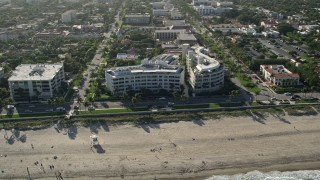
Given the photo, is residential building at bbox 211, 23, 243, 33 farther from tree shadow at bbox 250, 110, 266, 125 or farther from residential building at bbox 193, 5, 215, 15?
tree shadow at bbox 250, 110, 266, 125

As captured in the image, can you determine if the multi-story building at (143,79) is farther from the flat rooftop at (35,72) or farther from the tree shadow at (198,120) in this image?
the flat rooftop at (35,72)

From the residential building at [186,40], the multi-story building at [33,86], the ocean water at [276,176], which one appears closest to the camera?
the ocean water at [276,176]

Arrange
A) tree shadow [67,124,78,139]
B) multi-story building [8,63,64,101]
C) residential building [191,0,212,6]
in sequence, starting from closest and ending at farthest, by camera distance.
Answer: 1. tree shadow [67,124,78,139]
2. multi-story building [8,63,64,101]
3. residential building [191,0,212,6]

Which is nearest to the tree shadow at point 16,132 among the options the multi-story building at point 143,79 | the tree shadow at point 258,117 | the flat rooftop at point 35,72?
the flat rooftop at point 35,72

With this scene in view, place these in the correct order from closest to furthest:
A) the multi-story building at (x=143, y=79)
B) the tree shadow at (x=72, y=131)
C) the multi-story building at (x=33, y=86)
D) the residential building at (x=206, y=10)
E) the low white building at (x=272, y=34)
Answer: the tree shadow at (x=72, y=131) → the multi-story building at (x=33, y=86) → the multi-story building at (x=143, y=79) → the low white building at (x=272, y=34) → the residential building at (x=206, y=10)

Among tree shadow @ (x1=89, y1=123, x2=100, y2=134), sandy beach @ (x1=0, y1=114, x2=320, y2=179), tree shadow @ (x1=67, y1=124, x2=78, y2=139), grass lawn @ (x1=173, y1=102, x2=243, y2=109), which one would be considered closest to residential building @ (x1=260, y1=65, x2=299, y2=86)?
grass lawn @ (x1=173, y1=102, x2=243, y2=109)

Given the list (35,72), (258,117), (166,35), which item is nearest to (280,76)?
(258,117)
